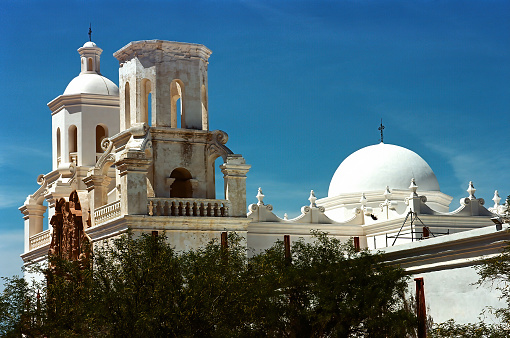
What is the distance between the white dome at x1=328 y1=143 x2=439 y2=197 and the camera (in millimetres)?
41844

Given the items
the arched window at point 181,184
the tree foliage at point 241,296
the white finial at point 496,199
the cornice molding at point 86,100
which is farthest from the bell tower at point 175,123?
the white finial at point 496,199

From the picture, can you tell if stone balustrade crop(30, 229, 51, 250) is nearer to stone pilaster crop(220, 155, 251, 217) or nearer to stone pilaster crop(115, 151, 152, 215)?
stone pilaster crop(115, 151, 152, 215)

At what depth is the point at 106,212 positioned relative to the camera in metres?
33.4

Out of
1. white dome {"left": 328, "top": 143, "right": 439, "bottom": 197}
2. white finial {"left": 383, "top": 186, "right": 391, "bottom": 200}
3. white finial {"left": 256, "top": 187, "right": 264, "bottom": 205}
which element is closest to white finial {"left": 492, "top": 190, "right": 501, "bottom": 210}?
white dome {"left": 328, "top": 143, "right": 439, "bottom": 197}

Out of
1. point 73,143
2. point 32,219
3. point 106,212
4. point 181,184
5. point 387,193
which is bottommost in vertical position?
point 106,212

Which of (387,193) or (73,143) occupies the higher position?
(73,143)

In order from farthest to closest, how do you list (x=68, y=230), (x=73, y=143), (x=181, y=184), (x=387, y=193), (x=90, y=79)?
(x=90, y=79) < (x=73, y=143) < (x=387, y=193) < (x=68, y=230) < (x=181, y=184)

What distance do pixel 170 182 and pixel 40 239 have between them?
9.64 metres

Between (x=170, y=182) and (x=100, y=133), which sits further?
(x=100, y=133)

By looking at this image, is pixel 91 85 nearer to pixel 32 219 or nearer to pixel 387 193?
pixel 32 219

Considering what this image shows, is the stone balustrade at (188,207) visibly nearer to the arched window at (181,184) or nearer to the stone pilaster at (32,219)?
the arched window at (181,184)

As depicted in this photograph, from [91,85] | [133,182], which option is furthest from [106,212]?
[91,85]

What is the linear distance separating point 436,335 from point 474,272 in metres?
1.78

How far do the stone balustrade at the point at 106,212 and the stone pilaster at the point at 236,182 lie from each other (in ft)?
12.2
